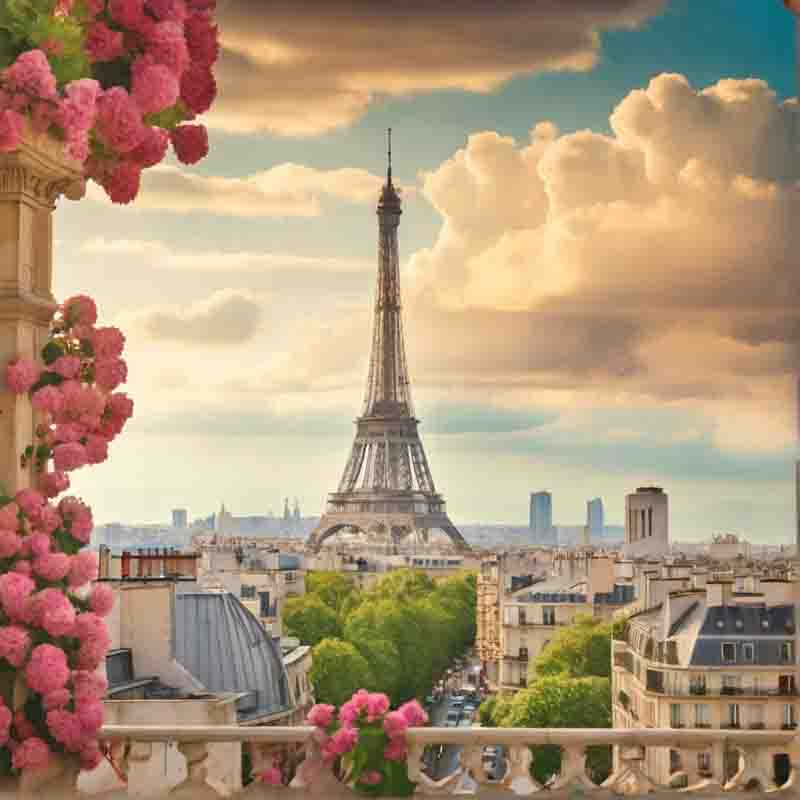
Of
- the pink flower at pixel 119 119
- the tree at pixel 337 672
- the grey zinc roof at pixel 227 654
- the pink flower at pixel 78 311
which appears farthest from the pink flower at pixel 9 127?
the tree at pixel 337 672

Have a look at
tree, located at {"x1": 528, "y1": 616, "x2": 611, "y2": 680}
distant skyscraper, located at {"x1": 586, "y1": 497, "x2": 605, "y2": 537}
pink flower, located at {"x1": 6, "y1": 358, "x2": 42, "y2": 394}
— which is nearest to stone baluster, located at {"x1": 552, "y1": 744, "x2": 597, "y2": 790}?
pink flower, located at {"x1": 6, "y1": 358, "x2": 42, "y2": 394}

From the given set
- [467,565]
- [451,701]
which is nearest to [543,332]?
[451,701]

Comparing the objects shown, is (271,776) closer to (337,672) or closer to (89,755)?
(89,755)

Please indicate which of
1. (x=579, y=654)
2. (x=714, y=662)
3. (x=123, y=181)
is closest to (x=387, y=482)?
(x=579, y=654)

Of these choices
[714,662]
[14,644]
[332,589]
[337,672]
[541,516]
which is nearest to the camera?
[14,644]

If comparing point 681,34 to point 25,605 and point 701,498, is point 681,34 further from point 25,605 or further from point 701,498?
point 25,605

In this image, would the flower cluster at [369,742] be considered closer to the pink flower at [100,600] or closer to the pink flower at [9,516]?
the pink flower at [100,600]

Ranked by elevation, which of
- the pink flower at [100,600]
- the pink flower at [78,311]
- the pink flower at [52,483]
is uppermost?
the pink flower at [78,311]
